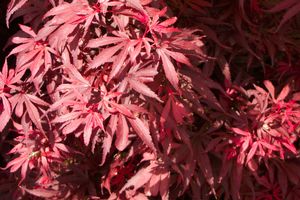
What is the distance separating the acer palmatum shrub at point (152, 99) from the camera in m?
1.19

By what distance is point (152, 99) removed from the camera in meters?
1.32

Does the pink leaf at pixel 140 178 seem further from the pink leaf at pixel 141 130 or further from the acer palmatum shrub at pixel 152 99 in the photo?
the pink leaf at pixel 141 130

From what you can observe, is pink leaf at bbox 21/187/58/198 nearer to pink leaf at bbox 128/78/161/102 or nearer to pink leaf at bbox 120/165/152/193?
pink leaf at bbox 120/165/152/193

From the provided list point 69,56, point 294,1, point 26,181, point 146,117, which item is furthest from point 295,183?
point 26,181

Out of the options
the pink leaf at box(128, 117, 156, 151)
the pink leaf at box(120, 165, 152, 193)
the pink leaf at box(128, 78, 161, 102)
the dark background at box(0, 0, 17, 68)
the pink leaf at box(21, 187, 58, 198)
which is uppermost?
the pink leaf at box(128, 78, 161, 102)

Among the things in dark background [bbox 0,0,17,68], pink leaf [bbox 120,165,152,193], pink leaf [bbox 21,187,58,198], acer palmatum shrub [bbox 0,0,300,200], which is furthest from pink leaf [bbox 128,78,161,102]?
dark background [bbox 0,0,17,68]

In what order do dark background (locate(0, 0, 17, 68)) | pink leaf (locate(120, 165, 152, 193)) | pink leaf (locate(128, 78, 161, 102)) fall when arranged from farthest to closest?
dark background (locate(0, 0, 17, 68)), pink leaf (locate(120, 165, 152, 193)), pink leaf (locate(128, 78, 161, 102))

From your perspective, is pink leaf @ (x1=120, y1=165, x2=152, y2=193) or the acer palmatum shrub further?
pink leaf @ (x1=120, y1=165, x2=152, y2=193)

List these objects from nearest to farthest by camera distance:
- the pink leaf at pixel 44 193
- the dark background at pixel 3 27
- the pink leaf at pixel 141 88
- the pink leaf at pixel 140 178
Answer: the pink leaf at pixel 141 88 → the pink leaf at pixel 140 178 → the pink leaf at pixel 44 193 → the dark background at pixel 3 27

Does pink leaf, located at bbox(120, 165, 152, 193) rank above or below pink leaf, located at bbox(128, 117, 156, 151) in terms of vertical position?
below

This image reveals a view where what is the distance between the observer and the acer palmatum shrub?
3.91ft

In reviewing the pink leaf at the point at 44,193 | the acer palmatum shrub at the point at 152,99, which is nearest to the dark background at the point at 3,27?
the acer palmatum shrub at the point at 152,99

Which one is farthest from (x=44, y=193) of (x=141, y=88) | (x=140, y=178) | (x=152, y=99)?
(x=141, y=88)

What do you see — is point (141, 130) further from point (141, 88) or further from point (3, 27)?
point (3, 27)
